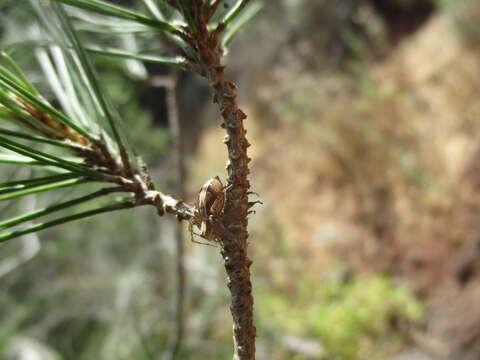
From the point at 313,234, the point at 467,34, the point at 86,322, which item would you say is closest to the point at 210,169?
the point at 313,234

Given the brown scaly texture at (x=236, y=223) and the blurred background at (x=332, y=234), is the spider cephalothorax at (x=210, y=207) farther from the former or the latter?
the blurred background at (x=332, y=234)

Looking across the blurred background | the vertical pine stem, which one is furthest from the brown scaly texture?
the blurred background

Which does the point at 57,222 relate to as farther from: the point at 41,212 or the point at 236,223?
the point at 236,223

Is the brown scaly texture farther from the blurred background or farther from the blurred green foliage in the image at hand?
the blurred green foliage

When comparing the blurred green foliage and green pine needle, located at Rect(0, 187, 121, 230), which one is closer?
green pine needle, located at Rect(0, 187, 121, 230)

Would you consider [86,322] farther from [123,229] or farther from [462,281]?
[462,281]

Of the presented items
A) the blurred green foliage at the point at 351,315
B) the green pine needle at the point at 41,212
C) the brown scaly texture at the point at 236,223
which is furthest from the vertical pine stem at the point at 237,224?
the blurred green foliage at the point at 351,315

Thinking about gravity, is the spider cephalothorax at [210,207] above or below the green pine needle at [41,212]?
below
